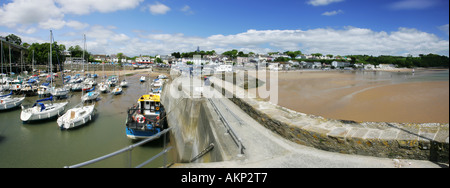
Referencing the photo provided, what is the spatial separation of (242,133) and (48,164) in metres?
10.7

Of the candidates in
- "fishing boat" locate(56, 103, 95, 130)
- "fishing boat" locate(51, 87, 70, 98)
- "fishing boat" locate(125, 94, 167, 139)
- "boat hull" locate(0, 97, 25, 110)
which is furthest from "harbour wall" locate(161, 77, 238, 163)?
"fishing boat" locate(51, 87, 70, 98)

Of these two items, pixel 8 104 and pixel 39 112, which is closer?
pixel 39 112

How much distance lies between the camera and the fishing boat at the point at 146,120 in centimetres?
1330

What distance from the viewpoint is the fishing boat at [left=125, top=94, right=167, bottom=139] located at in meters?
13.3

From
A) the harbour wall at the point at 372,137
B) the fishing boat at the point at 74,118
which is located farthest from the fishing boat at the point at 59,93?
the harbour wall at the point at 372,137

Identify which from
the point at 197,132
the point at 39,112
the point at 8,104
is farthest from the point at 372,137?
the point at 8,104

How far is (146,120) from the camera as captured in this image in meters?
13.8

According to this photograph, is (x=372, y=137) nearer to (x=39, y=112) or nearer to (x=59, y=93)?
(x=39, y=112)

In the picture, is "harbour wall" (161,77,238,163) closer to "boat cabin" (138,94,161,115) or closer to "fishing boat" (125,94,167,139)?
"fishing boat" (125,94,167,139)

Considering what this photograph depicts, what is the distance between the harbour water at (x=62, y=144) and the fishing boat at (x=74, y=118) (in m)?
0.42

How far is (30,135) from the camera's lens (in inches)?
611

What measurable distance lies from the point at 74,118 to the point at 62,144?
3011 millimetres

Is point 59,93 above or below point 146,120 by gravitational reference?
above
